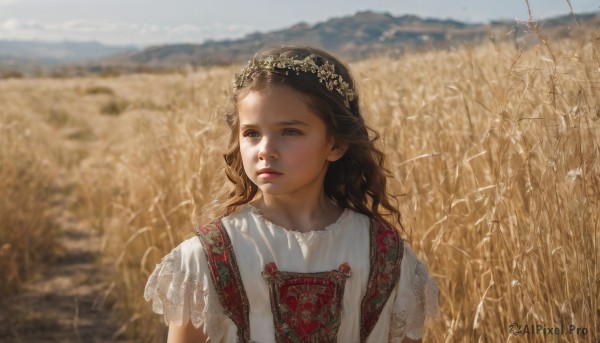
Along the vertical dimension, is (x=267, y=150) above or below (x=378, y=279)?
above

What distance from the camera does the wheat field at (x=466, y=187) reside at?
173 centimetres

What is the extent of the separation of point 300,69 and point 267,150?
227mm

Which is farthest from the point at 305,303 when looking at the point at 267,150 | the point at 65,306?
the point at 65,306

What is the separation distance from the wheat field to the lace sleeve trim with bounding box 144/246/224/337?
297mm

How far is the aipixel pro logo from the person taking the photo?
1683 mm

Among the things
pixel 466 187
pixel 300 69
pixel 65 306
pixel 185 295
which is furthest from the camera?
pixel 65 306

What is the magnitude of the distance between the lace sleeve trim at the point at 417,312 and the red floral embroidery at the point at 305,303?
178mm

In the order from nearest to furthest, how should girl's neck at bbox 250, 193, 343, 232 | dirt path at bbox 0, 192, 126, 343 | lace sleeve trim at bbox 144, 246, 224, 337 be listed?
lace sleeve trim at bbox 144, 246, 224, 337, girl's neck at bbox 250, 193, 343, 232, dirt path at bbox 0, 192, 126, 343

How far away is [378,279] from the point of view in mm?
1644

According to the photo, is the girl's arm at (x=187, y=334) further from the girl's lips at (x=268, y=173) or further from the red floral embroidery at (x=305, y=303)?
the girl's lips at (x=268, y=173)

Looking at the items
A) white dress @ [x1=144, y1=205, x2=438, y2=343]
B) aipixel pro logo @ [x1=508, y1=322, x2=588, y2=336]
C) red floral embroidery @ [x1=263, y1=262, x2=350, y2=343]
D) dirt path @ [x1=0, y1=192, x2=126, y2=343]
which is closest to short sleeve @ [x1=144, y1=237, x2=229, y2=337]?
white dress @ [x1=144, y1=205, x2=438, y2=343]

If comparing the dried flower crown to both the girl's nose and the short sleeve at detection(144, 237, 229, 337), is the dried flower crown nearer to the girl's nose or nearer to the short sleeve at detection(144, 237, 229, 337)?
the girl's nose

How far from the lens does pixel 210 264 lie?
156 cm

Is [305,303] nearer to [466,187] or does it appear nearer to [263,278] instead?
[263,278]
